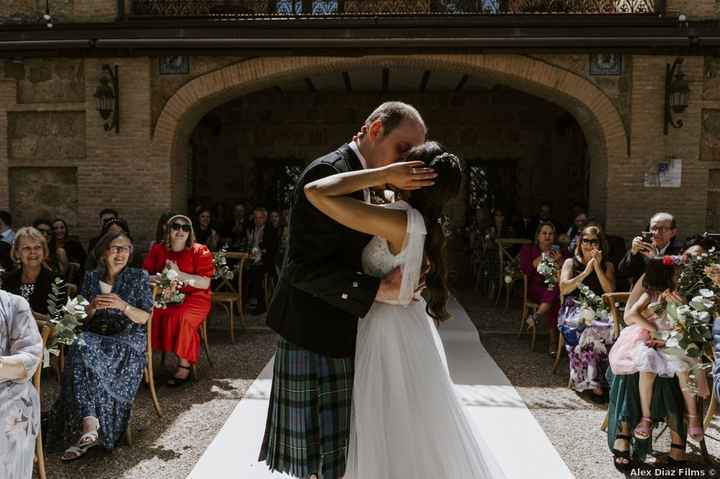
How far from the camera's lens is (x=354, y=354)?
81.3 inches

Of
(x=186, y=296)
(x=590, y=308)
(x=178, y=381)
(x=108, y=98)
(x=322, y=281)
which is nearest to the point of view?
(x=322, y=281)

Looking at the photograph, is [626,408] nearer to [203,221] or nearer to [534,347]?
[534,347]

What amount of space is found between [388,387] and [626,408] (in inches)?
95.3

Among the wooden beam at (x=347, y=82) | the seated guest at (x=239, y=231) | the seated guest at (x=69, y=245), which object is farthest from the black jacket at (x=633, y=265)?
the wooden beam at (x=347, y=82)

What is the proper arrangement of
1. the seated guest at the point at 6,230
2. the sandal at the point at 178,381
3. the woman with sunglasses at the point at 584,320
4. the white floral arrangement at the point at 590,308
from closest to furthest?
the white floral arrangement at the point at 590,308 < the woman with sunglasses at the point at 584,320 < the sandal at the point at 178,381 < the seated guest at the point at 6,230

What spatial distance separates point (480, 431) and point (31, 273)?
13.6 ft

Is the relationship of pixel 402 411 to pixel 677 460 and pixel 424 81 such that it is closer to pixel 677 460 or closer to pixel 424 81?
pixel 677 460

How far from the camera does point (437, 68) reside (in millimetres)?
9312

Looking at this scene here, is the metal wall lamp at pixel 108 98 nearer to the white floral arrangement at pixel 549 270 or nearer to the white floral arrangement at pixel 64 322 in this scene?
the white floral arrangement at pixel 64 322

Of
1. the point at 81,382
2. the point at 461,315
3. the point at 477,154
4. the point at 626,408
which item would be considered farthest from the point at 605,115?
the point at 81,382

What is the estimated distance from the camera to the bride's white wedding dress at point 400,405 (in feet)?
6.47

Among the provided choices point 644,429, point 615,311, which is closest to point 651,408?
point 644,429

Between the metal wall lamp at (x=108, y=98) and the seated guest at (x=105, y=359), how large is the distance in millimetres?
5362

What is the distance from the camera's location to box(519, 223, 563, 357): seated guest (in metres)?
6.59
